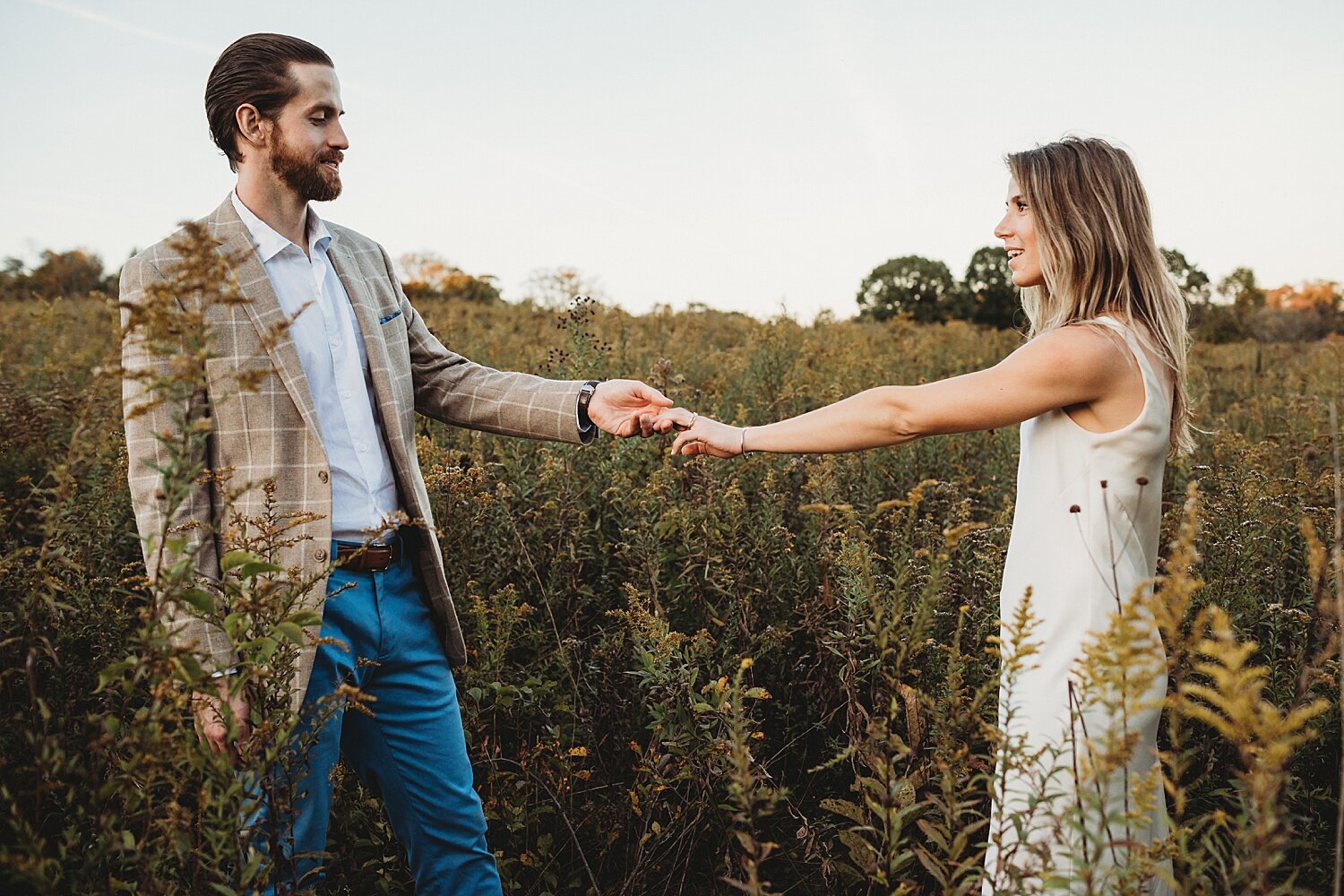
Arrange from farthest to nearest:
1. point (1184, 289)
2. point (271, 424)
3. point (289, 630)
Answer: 1. point (1184, 289)
2. point (271, 424)
3. point (289, 630)

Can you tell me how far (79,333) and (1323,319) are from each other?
2126cm

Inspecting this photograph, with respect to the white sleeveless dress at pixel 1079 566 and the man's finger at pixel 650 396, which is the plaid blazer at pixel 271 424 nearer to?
the man's finger at pixel 650 396

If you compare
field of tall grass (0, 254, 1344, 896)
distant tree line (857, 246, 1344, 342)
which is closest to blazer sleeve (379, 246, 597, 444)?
field of tall grass (0, 254, 1344, 896)

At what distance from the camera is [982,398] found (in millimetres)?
2434

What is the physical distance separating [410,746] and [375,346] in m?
1.18

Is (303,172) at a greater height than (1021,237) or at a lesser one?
greater

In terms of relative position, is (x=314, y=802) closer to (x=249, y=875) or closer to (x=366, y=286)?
(x=249, y=875)

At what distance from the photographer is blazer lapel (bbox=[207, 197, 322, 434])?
250 cm

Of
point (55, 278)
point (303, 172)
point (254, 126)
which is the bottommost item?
point (303, 172)

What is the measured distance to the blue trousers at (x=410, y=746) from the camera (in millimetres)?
2641

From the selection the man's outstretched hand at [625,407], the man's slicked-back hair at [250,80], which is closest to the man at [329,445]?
the man's slicked-back hair at [250,80]

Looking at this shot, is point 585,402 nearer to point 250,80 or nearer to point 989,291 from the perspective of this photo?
point 250,80

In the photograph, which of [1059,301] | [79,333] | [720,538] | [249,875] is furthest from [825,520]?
[79,333]

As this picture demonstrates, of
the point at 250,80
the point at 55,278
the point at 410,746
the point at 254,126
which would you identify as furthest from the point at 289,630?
the point at 55,278
